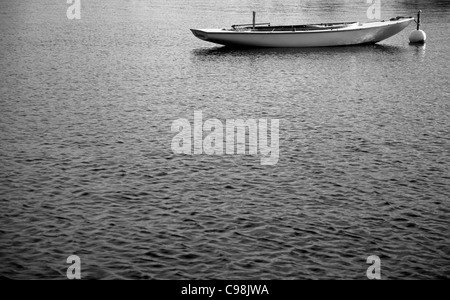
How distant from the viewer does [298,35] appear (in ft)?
229

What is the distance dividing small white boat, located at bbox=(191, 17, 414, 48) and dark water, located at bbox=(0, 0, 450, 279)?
5.58m

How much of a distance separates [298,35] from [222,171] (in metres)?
41.8

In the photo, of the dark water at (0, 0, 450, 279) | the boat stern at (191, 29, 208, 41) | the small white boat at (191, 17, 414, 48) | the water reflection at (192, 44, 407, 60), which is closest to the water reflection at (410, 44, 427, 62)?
the water reflection at (192, 44, 407, 60)

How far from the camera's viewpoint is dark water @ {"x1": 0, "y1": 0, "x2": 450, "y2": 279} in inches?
878

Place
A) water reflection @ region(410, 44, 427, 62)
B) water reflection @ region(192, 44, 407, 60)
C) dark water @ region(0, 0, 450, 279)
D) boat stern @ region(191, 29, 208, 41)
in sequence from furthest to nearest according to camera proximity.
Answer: boat stern @ region(191, 29, 208, 41), water reflection @ region(192, 44, 407, 60), water reflection @ region(410, 44, 427, 62), dark water @ region(0, 0, 450, 279)

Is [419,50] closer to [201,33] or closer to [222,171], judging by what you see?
[201,33]

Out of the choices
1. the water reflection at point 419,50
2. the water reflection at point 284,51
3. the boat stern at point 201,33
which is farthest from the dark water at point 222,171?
the boat stern at point 201,33

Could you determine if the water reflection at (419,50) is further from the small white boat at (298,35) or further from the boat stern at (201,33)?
the boat stern at (201,33)

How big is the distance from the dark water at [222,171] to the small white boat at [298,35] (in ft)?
18.3

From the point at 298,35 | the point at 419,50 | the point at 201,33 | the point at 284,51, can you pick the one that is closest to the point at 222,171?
the point at 284,51

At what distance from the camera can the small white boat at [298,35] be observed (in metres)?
69.7

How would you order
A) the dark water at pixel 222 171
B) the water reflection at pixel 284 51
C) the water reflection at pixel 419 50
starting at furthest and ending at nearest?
the water reflection at pixel 284 51 → the water reflection at pixel 419 50 → the dark water at pixel 222 171

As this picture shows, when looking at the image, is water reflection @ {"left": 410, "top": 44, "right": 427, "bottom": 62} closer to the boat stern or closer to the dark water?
the dark water
